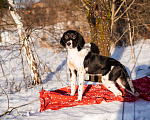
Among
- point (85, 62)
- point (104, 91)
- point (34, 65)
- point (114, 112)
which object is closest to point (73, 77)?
point (85, 62)

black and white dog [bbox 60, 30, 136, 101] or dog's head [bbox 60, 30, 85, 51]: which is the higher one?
dog's head [bbox 60, 30, 85, 51]

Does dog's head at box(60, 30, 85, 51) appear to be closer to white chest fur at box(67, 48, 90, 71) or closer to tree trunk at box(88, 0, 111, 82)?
white chest fur at box(67, 48, 90, 71)

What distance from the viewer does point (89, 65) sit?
3.15 meters

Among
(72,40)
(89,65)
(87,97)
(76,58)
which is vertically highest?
(72,40)

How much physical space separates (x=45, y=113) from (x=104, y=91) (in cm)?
158

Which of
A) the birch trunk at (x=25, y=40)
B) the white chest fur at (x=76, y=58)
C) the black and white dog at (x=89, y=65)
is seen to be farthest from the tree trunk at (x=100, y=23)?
the birch trunk at (x=25, y=40)

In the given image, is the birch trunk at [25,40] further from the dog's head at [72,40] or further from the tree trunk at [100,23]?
the tree trunk at [100,23]

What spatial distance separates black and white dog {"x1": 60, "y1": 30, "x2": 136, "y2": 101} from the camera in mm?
3051

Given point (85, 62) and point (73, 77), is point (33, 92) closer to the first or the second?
point (73, 77)

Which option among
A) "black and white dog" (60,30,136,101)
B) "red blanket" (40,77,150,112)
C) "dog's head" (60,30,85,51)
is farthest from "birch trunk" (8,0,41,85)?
"black and white dog" (60,30,136,101)

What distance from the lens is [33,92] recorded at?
3.93 metres

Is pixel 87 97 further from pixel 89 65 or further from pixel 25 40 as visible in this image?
pixel 25 40

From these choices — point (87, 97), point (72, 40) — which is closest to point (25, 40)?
point (72, 40)

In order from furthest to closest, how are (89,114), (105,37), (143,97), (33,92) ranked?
(105,37) → (33,92) → (143,97) → (89,114)
